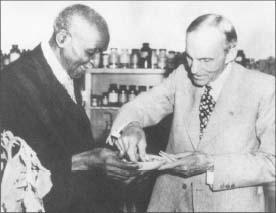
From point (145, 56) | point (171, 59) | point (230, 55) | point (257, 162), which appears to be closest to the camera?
point (257, 162)

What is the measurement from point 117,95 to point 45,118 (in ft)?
6.51

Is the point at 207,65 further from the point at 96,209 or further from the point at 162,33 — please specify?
the point at 162,33

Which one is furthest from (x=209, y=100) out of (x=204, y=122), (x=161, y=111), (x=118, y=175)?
(x=118, y=175)

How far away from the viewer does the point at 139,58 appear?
3121mm

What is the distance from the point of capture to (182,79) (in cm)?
140

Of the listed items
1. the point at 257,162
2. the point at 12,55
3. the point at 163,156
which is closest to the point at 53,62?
the point at 163,156

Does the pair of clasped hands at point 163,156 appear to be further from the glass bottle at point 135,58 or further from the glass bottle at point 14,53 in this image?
Answer: the glass bottle at point 14,53

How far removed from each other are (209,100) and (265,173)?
0.32 meters

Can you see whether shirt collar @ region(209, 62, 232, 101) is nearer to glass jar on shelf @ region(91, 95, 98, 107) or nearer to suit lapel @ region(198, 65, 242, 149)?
suit lapel @ region(198, 65, 242, 149)

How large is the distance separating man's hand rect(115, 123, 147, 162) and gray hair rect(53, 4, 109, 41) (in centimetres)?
43

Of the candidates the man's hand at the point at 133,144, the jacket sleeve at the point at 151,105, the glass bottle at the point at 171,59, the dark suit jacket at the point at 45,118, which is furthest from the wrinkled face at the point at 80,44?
the glass bottle at the point at 171,59

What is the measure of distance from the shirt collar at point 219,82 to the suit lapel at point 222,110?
1.7 inches

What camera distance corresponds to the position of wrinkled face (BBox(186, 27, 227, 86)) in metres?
1.27

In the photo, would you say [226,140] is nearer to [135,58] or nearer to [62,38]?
[62,38]
